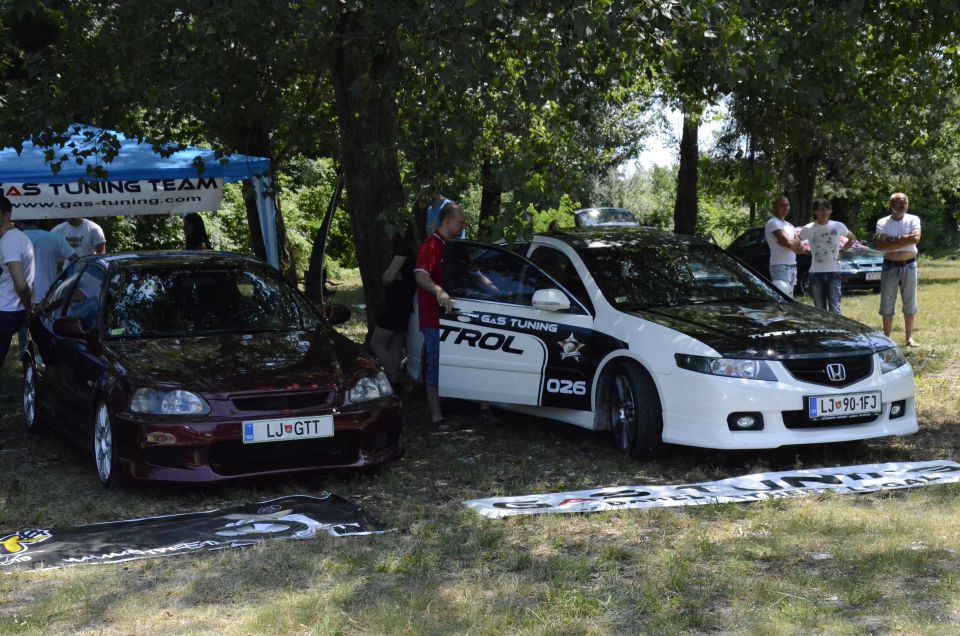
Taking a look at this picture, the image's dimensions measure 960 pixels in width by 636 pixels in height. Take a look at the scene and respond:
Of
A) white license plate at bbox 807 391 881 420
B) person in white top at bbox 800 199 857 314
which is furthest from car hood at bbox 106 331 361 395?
person in white top at bbox 800 199 857 314

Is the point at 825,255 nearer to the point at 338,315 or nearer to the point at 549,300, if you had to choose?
the point at 549,300

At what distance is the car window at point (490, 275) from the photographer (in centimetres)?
862

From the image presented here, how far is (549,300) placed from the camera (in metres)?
7.99

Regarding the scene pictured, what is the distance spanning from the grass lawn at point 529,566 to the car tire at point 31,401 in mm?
1444

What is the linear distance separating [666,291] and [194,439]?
359 centimetres

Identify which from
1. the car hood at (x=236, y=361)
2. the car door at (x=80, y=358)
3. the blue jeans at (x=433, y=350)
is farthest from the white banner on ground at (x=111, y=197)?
the car hood at (x=236, y=361)

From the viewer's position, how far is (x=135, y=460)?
6.66 meters

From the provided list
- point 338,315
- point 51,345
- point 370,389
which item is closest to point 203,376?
point 370,389

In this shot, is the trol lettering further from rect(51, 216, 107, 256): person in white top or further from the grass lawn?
rect(51, 216, 107, 256): person in white top

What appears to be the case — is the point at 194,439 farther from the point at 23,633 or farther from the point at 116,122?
the point at 116,122

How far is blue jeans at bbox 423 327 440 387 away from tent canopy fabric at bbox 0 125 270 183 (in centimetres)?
357

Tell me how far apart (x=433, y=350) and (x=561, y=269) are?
1178 millimetres

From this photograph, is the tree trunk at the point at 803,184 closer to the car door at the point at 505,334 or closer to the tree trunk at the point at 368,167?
the tree trunk at the point at 368,167

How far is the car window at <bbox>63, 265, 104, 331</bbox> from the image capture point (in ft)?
25.6
